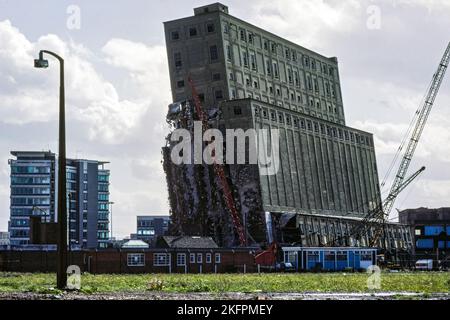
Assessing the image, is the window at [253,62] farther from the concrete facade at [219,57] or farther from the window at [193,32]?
the window at [193,32]

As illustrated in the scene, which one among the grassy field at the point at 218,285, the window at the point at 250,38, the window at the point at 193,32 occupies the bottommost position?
the grassy field at the point at 218,285

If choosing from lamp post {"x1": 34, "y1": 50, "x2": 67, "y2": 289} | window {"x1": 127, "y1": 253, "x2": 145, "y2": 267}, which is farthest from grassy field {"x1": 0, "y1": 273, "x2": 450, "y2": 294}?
window {"x1": 127, "y1": 253, "x2": 145, "y2": 267}

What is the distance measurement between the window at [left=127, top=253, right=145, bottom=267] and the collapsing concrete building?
1711 inches

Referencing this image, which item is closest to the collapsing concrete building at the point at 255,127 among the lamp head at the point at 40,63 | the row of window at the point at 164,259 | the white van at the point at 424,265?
the white van at the point at 424,265

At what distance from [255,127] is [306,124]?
87.4ft

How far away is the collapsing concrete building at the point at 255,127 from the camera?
14462cm

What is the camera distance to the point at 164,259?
10194cm

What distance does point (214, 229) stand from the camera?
482 ft

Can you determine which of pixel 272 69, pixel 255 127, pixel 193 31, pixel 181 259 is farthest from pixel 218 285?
pixel 272 69

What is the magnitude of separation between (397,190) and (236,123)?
146 ft

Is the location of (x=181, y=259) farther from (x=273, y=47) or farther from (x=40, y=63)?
(x=273, y=47)

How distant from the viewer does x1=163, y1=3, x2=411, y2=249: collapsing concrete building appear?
14462 cm

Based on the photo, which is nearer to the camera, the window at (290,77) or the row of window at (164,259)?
the row of window at (164,259)

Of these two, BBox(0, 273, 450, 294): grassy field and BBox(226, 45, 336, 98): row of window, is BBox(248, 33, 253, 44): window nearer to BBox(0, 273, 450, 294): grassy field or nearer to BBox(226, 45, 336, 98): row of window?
BBox(226, 45, 336, 98): row of window
